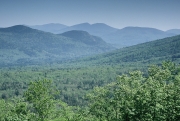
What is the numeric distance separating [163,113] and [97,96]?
872 inches

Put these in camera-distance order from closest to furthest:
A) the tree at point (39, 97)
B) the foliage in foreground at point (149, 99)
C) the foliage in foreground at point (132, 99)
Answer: the foliage in foreground at point (149, 99)
the foliage in foreground at point (132, 99)
the tree at point (39, 97)

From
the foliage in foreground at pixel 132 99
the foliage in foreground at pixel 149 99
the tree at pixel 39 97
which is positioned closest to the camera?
the foliage in foreground at pixel 149 99

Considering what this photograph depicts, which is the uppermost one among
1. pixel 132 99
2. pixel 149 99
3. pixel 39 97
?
pixel 149 99

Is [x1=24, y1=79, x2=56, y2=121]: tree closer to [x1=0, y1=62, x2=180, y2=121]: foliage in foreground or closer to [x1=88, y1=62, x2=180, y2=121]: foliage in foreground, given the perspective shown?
[x1=0, y1=62, x2=180, y2=121]: foliage in foreground

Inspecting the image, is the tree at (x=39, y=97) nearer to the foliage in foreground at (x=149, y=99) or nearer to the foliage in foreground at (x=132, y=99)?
the foliage in foreground at (x=132, y=99)

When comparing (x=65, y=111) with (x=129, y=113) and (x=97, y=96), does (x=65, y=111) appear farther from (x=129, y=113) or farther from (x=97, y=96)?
(x=129, y=113)

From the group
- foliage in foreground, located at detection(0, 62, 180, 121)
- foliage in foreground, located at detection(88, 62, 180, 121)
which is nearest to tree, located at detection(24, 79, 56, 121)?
foliage in foreground, located at detection(0, 62, 180, 121)

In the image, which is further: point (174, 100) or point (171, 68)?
point (171, 68)

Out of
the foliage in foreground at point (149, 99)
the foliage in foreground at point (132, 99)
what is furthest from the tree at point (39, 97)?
the foliage in foreground at point (149, 99)

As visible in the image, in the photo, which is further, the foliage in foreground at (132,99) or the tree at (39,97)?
the tree at (39,97)

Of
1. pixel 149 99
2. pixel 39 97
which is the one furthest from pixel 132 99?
pixel 39 97

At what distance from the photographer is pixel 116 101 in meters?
56.6

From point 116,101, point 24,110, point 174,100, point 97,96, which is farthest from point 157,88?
point 24,110

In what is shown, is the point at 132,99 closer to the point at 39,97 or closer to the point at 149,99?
the point at 149,99
